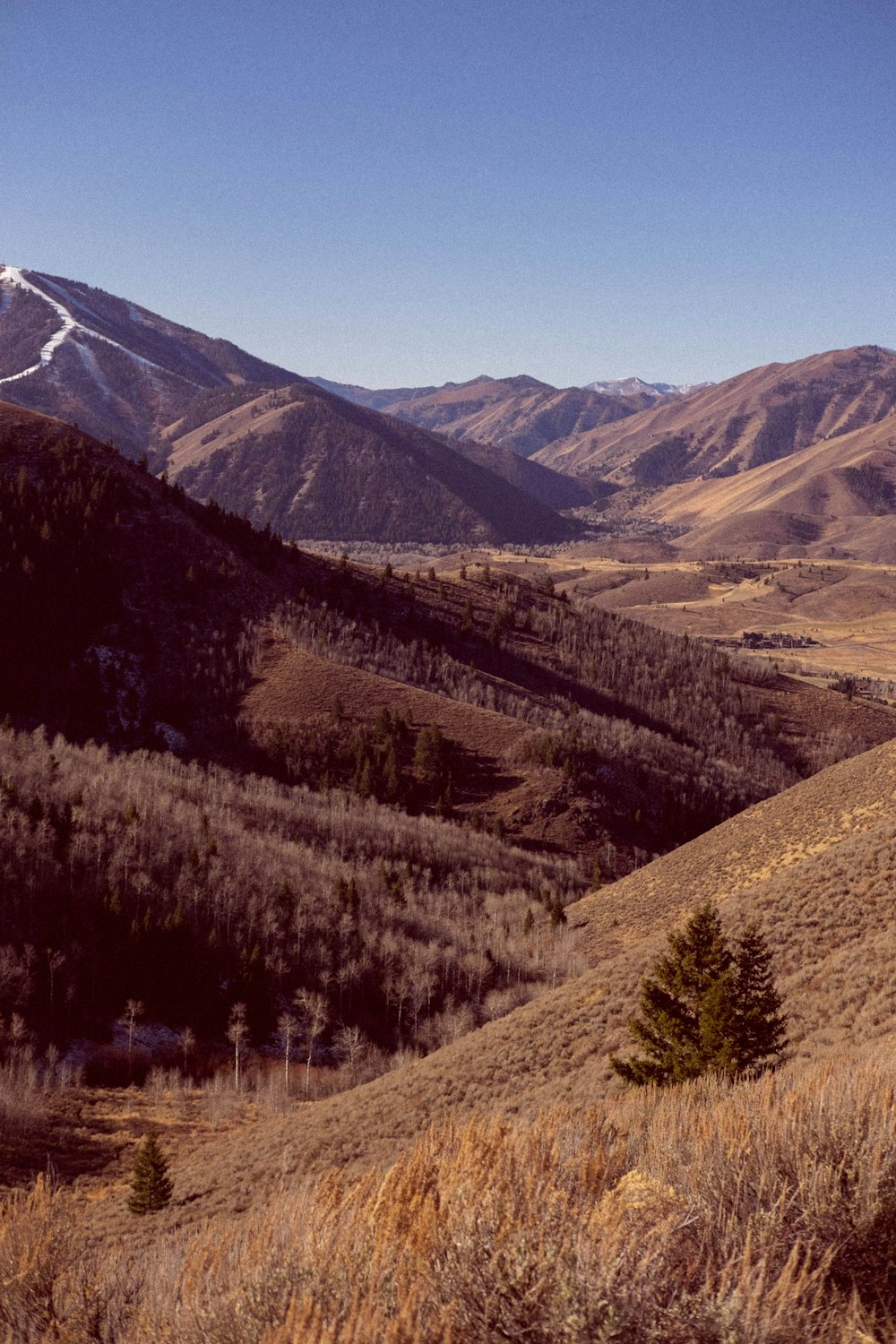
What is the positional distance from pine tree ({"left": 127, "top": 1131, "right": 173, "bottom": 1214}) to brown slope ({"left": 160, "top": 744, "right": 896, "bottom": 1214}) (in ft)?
4.05

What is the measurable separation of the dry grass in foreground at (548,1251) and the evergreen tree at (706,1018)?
36.3 feet

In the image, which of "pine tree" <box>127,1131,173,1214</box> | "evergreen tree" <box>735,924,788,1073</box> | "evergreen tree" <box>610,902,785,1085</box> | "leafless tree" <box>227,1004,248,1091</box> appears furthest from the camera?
"leafless tree" <box>227,1004,248,1091</box>

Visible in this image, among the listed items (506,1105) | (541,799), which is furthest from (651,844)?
(506,1105)

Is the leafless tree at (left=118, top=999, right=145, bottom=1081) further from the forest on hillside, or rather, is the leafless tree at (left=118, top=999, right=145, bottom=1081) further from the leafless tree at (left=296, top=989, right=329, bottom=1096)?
the leafless tree at (left=296, top=989, right=329, bottom=1096)

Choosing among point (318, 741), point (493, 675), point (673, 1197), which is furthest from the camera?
point (493, 675)

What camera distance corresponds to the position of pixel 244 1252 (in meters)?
6.35

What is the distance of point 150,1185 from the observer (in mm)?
26938

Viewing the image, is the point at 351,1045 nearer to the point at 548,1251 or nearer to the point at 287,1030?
the point at 287,1030

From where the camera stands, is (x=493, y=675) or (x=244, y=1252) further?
(x=493, y=675)

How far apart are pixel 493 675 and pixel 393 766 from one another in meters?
37.8

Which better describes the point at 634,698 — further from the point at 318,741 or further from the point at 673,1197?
the point at 673,1197

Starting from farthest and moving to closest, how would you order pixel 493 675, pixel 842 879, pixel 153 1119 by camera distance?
pixel 493 675 → pixel 153 1119 → pixel 842 879

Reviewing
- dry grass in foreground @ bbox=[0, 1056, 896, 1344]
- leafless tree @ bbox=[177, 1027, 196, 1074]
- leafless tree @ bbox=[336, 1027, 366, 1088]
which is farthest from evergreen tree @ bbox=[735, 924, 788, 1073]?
leafless tree @ bbox=[177, 1027, 196, 1074]

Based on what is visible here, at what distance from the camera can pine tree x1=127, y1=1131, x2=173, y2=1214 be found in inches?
1057
